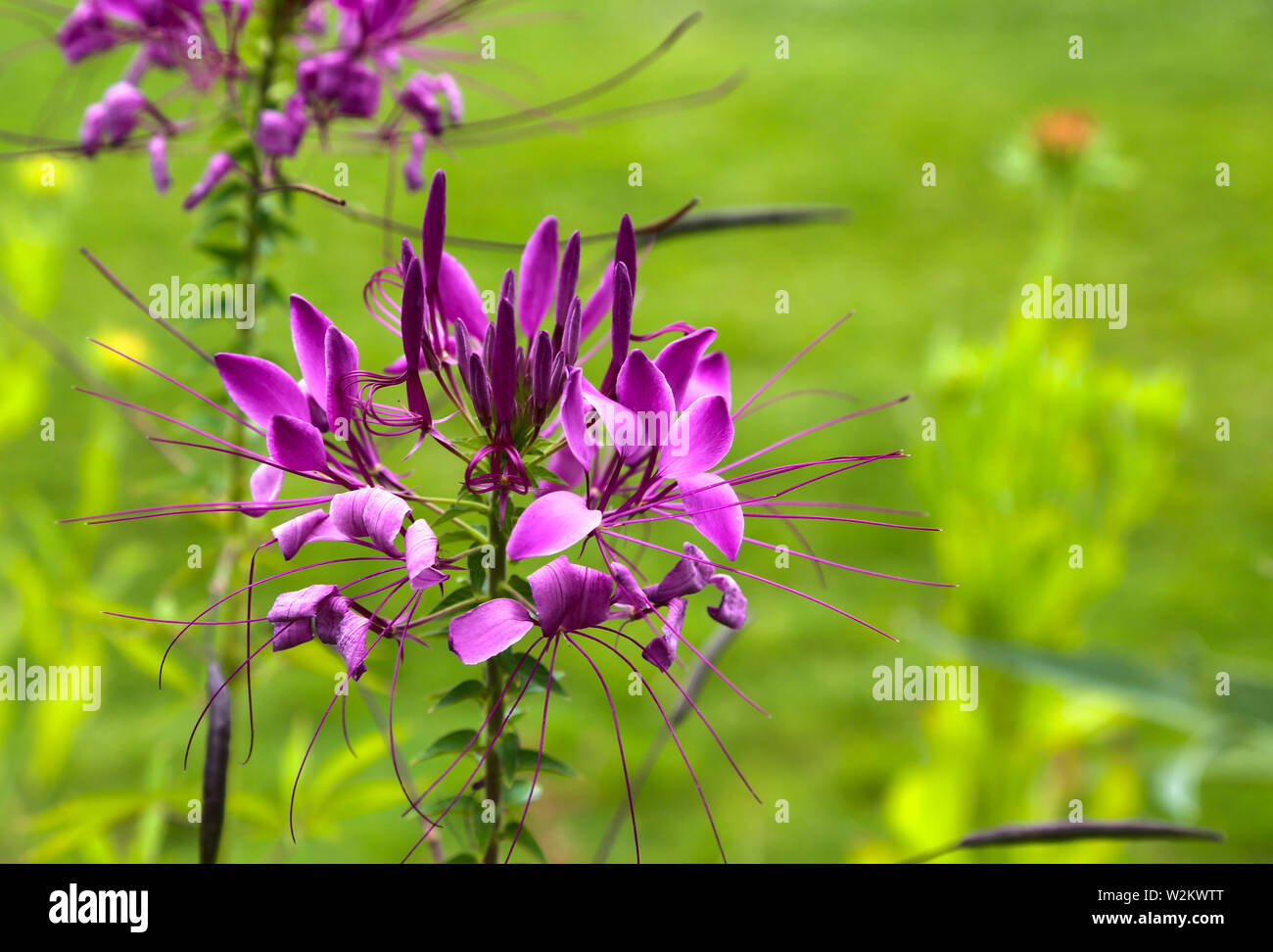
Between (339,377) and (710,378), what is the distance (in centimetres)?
19

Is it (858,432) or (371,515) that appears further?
(858,432)

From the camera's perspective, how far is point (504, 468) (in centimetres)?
52

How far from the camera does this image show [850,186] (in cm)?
371

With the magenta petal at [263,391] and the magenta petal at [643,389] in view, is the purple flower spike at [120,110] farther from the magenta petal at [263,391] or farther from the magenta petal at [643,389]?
the magenta petal at [643,389]

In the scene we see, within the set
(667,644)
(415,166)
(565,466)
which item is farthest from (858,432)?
(667,644)

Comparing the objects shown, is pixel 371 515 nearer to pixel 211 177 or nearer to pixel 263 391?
pixel 263 391

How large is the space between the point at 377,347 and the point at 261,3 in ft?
5.98

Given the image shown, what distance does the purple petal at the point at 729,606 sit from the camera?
501 mm

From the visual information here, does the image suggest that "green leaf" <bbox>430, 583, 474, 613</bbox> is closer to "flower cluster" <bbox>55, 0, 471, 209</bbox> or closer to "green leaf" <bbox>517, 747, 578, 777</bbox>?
"green leaf" <bbox>517, 747, 578, 777</bbox>

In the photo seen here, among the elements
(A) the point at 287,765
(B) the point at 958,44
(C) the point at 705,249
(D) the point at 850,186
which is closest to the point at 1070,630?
(A) the point at 287,765

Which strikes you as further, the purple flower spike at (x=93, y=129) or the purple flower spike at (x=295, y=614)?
the purple flower spike at (x=93, y=129)

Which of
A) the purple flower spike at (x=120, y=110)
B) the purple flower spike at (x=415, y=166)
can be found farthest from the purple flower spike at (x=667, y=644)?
the purple flower spike at (x=120, y=110)

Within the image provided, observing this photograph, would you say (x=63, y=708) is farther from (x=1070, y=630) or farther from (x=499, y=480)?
(x=1070, y=630)

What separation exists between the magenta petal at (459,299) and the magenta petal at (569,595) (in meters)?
0.14
